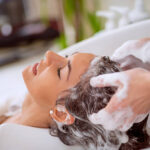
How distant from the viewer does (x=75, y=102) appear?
0.74m

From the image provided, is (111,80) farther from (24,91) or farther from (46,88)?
(24,91)

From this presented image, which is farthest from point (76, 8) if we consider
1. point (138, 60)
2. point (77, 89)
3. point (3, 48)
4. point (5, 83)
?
point (3, 48)

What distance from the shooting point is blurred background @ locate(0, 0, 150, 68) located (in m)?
1.78

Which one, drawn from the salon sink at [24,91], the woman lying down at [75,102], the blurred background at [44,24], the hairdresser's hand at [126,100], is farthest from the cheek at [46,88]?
the blurred background at [44,24]

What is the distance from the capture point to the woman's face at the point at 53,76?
0.83m

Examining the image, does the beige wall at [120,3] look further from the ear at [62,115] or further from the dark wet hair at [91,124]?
the ear at [62,115]

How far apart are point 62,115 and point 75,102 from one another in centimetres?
8

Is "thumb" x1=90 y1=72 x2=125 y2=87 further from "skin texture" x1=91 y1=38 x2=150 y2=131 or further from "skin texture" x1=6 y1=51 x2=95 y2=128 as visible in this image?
"skin texture" x1=6 y1=51 x2=95 y2=128

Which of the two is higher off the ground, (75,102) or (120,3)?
(120,3)

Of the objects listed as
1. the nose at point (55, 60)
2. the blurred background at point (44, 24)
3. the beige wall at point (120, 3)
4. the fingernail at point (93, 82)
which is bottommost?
the blurred background at point (44, 24)

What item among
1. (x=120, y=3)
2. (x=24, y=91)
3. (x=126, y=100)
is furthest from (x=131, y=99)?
(x=120, y=3)

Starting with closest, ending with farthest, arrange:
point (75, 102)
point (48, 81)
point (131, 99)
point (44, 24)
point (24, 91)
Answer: point (131, 99) → point (75, 102) → point (48, 81) → point (24, 91) → point (44, 24)

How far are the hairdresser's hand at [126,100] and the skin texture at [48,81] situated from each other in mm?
209

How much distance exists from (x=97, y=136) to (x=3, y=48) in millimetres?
2862
